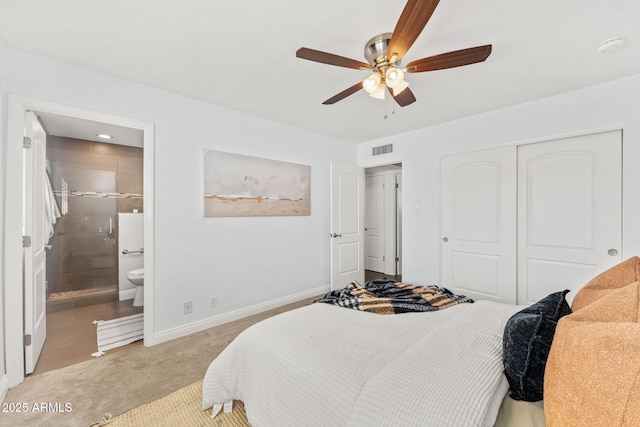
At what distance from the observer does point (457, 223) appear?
11.3 feet

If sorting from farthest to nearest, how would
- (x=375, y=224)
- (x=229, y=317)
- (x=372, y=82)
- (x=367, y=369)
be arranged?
(x=375, y=224) → (x=229, y=317) → (x=372, y=82) → (x=367, y=369)

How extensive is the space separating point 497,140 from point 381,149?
61.5 inches

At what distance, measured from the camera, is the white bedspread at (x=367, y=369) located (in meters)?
0.91

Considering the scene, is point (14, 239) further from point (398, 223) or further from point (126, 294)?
point (398, 223)

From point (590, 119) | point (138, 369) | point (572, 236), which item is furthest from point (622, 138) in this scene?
point (138, 369)

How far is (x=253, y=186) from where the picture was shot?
3.26 metres

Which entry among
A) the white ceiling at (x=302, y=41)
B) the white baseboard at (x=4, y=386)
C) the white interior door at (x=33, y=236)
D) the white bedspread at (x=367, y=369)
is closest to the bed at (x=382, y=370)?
the white bedspread at (x=367, y=369)

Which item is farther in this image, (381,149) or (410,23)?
(381,149)

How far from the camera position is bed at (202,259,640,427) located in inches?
35.1

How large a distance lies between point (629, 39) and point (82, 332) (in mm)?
5214

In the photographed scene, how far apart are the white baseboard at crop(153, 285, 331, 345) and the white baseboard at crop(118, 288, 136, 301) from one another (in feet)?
5.99

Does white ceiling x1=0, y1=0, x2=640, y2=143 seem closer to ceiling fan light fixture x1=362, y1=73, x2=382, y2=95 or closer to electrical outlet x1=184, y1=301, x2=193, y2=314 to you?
ceiling fan light fixture x1=362, y1=73, x2=382, y2=95

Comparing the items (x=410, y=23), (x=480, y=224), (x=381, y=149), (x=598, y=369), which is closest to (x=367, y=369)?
(x=598, y=369)

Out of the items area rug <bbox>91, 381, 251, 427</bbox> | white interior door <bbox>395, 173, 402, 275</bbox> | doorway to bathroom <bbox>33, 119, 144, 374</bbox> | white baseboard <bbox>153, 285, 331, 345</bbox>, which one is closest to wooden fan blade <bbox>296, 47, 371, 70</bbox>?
area rug <bbox>91, 381, 251, 427</bbox>
